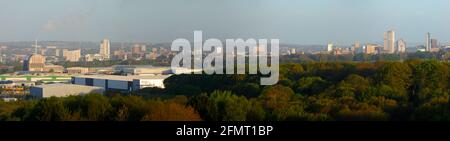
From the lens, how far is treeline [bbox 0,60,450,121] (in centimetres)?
1031

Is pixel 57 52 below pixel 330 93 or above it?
above

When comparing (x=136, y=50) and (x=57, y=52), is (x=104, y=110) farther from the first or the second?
(x=57, y=52)

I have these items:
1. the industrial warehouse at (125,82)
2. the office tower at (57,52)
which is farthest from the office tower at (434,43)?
the industrial warehouse at (125,82)

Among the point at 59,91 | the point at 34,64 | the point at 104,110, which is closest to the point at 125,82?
the point at 59,91

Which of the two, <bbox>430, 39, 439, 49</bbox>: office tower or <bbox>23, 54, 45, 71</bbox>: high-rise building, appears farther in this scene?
<bbox>430, 39, 439, 49</bbox>: office tower

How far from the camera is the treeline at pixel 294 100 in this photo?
10312 mm

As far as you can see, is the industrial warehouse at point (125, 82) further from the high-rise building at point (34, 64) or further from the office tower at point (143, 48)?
the office tower at point (143, 48)

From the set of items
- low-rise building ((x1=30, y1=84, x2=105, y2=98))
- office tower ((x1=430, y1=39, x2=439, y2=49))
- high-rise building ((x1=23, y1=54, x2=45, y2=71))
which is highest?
office tower ((x1=430, y1=39, x2=439, y2=49))

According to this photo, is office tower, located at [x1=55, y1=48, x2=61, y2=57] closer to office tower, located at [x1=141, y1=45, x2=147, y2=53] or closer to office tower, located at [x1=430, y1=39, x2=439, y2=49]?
office tower, located at [x1=141, y1=45, x2=147, y2=53]

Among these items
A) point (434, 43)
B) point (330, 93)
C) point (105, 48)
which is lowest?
point (330, 93)

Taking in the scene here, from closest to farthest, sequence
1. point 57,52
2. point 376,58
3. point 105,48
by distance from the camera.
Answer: point 376,58 → point 105,48 → point 57,52

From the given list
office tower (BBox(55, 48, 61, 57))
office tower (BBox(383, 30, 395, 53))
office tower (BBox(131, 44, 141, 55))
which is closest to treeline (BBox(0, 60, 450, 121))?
office tower (BBox(383, 30, 395, 53))

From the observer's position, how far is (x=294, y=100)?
45.5 ft
